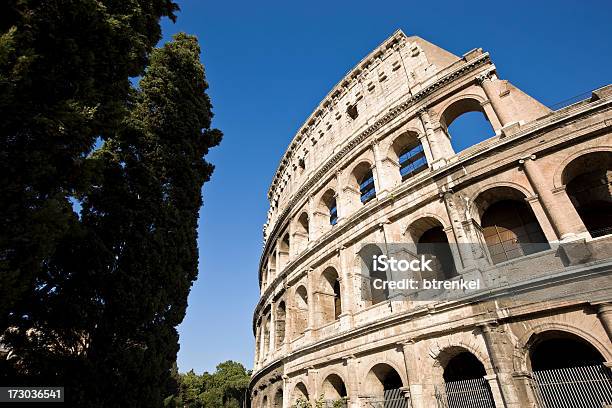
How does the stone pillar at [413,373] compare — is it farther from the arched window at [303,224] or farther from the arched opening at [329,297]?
the arched window at [303,224]

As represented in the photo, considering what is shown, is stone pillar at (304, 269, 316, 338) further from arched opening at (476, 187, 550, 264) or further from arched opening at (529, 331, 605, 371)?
arched opening at (529, 331, 605, 371)

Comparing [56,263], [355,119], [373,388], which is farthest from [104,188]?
[355,119]

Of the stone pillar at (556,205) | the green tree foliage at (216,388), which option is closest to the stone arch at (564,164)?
the stone pillar at (556,205)

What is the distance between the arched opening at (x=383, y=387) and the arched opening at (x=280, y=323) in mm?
6244

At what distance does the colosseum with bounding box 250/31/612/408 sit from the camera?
7.59 m

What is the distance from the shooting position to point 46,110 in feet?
13.9

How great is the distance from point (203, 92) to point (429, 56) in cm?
980

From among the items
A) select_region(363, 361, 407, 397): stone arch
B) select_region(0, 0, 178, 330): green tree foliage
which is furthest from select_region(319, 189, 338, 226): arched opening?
select_region(0, 0, 178, 330): green tree foliage

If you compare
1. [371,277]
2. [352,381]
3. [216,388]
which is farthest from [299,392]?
[216,388]

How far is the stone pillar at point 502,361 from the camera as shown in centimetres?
741

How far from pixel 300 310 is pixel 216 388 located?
2567cm

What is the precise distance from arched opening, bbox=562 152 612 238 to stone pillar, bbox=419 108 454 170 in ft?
11.5

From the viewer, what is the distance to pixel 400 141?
→ 1358 cm

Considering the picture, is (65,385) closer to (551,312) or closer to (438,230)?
(551,312)
